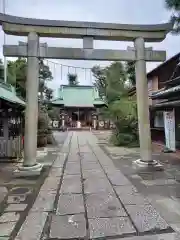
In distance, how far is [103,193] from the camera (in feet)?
19.0

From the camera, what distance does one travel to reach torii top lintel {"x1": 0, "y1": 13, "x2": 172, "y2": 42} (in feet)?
26.4

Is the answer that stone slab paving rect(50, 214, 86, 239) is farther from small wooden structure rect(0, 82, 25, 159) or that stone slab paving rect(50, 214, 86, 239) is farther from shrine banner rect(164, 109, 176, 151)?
shrine banner rect(164, 109, 176, 151)

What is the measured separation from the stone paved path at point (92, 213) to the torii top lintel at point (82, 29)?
478 cm

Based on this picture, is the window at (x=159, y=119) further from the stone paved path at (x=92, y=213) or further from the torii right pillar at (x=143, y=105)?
the stone paved path at (x=92, y=213)

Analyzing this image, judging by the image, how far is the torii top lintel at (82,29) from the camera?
8.04 metres

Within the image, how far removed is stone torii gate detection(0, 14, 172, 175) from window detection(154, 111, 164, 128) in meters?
8.71

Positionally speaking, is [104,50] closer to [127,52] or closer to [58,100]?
[127,52]

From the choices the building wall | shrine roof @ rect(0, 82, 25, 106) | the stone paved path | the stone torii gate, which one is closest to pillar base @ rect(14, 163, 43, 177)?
the stone torii gate

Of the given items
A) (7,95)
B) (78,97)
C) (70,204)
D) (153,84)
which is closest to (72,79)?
(78,97)

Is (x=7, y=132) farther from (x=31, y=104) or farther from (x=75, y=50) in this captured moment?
(x=75, y=50)

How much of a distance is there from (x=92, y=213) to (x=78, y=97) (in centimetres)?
3780

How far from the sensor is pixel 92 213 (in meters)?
4.50

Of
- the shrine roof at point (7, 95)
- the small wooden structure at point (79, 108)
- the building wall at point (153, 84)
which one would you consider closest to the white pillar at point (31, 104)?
the shrine roof at point (7, 95)

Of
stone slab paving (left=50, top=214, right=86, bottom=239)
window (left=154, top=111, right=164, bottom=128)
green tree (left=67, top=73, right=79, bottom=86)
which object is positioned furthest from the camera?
green tree (left=67, top=73, right=79, bottom=86)
